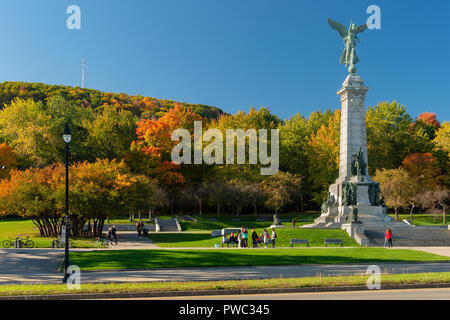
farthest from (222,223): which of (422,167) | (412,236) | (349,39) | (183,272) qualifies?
(183,272)

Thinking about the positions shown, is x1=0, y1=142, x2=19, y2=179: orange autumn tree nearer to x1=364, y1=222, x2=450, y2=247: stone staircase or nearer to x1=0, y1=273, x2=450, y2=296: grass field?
x1=364, y1=222, x2=450, y2=247: stone staircase

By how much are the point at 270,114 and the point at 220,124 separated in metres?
12.4

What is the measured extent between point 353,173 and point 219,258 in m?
25.0

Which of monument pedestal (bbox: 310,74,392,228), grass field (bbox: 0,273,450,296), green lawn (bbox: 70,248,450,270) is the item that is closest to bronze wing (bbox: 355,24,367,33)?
monument pedestal (bbox: 310,74,392,228)

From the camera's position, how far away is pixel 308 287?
545 inches

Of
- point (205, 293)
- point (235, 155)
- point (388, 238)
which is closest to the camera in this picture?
point (205, 293)

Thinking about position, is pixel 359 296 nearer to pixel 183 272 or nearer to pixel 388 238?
pixel 183 272

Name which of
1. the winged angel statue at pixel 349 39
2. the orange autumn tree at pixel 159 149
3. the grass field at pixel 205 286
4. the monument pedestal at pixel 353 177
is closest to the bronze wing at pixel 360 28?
the winged angel statue at pixel 349 39

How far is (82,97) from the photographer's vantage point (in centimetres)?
12388

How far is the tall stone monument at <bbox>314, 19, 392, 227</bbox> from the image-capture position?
142 feet

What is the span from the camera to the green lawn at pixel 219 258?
21503mm

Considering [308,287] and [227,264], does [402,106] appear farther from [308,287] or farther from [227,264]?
[308,287]

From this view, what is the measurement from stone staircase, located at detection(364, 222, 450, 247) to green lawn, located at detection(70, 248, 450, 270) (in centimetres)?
885

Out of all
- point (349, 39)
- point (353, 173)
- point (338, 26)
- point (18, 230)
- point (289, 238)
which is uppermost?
point (338, 26)
